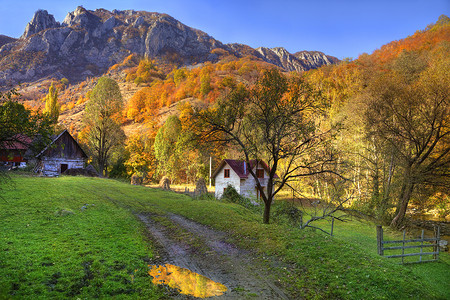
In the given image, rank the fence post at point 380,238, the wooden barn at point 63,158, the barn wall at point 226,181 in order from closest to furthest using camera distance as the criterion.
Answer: the fence post at point 380,238, the barn wall at point 226,181, the wooden barn at point 63,158

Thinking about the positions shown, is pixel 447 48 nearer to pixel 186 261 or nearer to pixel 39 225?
pixel 186 261

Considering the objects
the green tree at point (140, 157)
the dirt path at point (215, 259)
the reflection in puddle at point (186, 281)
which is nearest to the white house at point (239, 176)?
the green tree at point (140, 157)

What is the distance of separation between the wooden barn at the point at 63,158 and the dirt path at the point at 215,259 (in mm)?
32006

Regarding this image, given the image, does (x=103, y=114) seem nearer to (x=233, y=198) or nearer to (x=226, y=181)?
(x=226, y=181)

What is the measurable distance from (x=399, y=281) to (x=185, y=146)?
1155 cm

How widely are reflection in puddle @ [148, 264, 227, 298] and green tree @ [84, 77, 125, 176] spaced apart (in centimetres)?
3987

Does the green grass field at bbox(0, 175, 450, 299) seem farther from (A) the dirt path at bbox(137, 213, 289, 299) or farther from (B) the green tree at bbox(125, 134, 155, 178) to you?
(B) the green tree at bbox(125, 134, 155, 178)

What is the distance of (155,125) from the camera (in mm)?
77875

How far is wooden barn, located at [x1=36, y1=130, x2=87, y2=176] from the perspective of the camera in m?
38.4

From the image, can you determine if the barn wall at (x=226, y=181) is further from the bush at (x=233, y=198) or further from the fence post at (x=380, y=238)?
the fence post at (x=380, y=238)

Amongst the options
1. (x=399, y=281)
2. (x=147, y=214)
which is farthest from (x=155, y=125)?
(x=399, y=281)

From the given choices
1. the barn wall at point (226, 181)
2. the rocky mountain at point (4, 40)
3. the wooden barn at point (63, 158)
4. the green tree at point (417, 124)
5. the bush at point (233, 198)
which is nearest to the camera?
the green tree at point (417, 124)

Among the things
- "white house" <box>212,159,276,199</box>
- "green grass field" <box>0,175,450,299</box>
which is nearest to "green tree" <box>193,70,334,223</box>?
"green grass field" <box>0,175,450,299</box>

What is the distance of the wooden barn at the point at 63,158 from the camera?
126 ft
